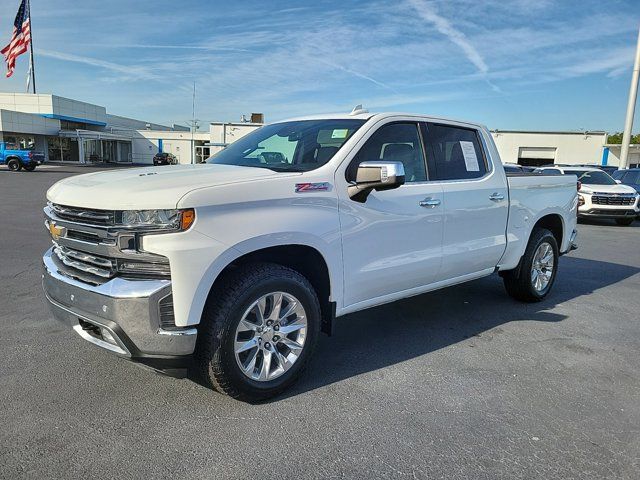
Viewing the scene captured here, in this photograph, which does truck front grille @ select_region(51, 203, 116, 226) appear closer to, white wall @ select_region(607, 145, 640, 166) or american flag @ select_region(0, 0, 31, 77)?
american flag @ select_region(0, 0, 31, 77)

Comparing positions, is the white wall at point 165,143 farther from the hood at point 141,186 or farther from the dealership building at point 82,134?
the hood at point 141,186

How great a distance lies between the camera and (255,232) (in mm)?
2984

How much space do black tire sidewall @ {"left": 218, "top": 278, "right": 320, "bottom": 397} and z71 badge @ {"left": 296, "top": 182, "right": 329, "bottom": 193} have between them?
1.99 feet

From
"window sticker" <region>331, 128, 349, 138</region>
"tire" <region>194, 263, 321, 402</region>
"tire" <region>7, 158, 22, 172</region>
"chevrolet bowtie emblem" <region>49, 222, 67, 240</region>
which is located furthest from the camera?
"tire" <region>7, 158, 22, 172</region>

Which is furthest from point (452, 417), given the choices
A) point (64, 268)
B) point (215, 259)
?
A: point (64, 268)

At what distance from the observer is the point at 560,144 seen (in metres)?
46.1

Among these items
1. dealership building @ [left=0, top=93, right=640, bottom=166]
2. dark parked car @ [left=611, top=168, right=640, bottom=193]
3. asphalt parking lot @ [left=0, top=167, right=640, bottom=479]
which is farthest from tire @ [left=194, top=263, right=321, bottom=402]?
dealership building @ [left=0, top=93, right=640, bottom=166]

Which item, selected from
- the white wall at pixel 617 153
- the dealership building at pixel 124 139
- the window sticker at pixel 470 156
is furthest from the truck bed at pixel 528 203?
the white wall at pixel 617 153

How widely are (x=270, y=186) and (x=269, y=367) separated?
1.21m

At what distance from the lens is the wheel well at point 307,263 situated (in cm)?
320

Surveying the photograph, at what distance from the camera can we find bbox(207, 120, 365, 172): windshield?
371cm

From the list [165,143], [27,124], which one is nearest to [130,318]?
[27,124]

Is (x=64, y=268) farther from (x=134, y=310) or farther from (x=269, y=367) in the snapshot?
(x=269, y=367)

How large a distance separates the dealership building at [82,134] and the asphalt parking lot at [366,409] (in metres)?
38.7
